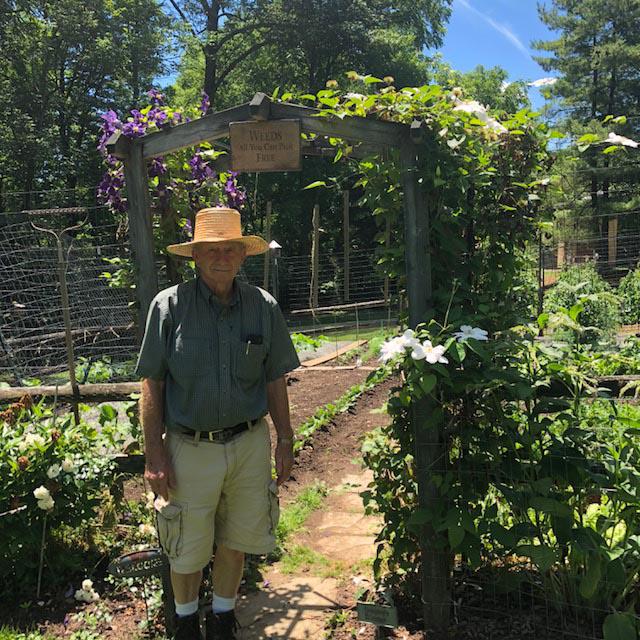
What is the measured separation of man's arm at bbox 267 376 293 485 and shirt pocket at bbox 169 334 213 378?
357 millimetres

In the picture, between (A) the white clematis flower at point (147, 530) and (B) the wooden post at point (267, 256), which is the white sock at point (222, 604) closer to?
(A) the white clematis flower at point (147, 530)

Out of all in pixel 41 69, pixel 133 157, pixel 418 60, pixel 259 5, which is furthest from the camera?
pixel 418 60

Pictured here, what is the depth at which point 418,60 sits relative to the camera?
2531 cm

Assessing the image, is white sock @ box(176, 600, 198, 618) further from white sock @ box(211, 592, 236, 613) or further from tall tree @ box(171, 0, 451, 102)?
tall tree @ box(171, 0, 451, 102)

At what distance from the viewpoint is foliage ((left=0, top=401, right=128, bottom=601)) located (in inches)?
107

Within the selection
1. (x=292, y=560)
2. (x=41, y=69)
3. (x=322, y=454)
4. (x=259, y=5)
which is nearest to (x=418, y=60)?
(x=259, y=5)

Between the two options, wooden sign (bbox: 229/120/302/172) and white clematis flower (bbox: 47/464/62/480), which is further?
white clematis flower (bbox: 47/464/62/480)

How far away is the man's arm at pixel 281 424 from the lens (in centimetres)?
247

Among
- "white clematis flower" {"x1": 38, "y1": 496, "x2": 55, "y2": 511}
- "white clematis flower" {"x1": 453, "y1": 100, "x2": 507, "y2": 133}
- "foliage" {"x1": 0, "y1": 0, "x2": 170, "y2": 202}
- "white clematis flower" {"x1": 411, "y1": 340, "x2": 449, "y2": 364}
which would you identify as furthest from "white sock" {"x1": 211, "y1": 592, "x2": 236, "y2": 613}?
"foliage" {"x1": 0, "y1": 0, "x2": 170, "y2": 202}

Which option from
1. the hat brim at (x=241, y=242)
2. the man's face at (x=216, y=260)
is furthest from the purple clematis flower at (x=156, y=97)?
the man's face at (x=216, y=260)

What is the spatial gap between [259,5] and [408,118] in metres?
23.7

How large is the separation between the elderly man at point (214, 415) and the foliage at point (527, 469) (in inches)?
22.0

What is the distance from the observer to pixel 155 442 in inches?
88.7

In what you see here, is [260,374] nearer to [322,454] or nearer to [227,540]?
[227,540]
